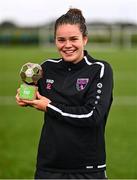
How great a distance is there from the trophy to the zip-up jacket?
0.09 metres

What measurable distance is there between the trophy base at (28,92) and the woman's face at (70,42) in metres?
0.29

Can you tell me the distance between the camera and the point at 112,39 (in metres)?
50.7

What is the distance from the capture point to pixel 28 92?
3842 mm

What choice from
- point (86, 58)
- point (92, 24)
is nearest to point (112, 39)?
point (92, 24)

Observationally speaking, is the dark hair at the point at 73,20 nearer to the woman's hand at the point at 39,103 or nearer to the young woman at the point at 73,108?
the young woman at the point at 73,108

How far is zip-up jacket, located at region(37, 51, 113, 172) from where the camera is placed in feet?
12.6

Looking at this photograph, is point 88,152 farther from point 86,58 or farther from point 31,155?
point 31,155

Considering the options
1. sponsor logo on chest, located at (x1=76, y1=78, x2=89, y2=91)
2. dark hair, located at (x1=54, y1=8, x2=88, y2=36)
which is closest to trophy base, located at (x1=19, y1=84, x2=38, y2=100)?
sponsor logo on chest, located at (x1=76, y1=78, x2=89, y2=91)

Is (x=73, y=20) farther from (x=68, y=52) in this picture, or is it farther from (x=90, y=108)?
(x=90, y=108)

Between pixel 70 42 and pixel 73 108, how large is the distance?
421mm

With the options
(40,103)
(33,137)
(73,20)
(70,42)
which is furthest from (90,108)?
(33,137)

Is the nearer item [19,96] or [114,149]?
[19,96]

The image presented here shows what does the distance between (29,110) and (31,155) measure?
5057 mm

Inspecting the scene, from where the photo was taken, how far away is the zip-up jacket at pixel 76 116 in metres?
3.83
